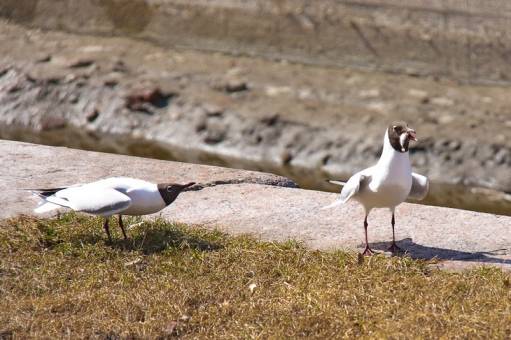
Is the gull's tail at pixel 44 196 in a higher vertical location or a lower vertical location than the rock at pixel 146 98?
higher

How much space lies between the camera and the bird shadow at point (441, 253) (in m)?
5.13

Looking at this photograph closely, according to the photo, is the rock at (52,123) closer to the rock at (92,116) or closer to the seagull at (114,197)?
the rock at (92,116)

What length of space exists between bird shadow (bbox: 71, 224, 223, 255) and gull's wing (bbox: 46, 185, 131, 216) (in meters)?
0.23

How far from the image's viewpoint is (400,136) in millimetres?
4949

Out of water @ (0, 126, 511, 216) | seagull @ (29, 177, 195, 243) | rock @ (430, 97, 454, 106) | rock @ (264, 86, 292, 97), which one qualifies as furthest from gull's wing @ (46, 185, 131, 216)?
rock @ (430, 97, 454, 106)

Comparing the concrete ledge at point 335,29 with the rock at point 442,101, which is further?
the concrete ledge at point 335,29

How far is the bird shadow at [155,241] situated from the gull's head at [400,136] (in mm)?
1042

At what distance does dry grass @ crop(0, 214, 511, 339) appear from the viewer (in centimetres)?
419

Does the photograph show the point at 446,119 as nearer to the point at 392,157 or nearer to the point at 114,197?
the point at 392,157

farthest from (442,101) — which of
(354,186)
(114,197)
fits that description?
(114,197)

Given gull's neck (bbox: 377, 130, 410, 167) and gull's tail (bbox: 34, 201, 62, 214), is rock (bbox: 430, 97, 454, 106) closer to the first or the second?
gull's neck (bbox: 377, 130, 410, 167)

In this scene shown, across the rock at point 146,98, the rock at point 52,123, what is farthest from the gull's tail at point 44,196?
the rock at point 52,123

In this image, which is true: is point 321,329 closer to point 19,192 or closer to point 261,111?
point 19,192

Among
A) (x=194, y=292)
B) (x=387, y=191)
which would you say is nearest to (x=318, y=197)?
(x=387, y=191)
